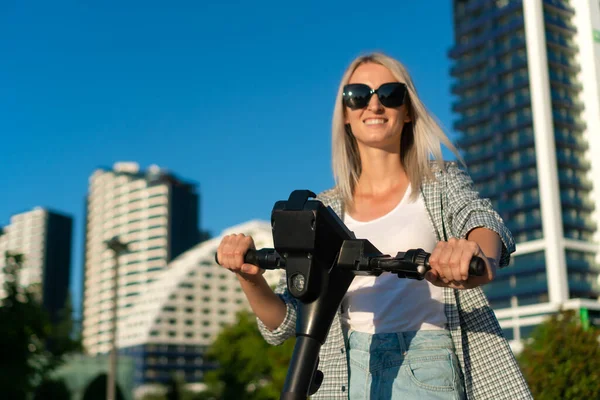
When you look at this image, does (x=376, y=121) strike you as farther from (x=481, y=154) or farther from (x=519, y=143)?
(x=481, y=154)

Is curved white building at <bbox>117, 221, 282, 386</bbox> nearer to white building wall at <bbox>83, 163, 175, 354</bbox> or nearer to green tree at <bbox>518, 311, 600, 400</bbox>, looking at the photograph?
white building wall at <bbox>83, 163, 175, 354</bbox>

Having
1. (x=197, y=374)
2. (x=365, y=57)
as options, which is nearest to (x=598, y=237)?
(x=197, y=374)

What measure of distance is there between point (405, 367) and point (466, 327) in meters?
0.29

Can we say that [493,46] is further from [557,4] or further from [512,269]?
[512,269]

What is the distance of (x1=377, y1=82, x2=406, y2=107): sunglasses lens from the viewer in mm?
2908

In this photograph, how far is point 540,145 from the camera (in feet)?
294

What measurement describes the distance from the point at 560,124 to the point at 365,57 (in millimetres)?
93003

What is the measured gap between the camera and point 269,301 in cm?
268

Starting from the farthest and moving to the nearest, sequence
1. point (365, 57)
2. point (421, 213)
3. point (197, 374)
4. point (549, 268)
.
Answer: point (197, 374) → point (549, 268) → point (365, 57) → point (421, 213)

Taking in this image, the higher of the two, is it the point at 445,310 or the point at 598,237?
the point at 598,237

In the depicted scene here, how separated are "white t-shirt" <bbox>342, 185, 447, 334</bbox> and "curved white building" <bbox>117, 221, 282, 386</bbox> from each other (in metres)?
137

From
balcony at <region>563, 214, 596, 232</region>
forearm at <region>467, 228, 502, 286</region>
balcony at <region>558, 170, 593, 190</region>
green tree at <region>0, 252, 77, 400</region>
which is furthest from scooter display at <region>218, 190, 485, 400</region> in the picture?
balcony at <region>558, 170, 593, 190</region>

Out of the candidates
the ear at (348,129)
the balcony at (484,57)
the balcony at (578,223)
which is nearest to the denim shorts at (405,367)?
the ear at (348,129)

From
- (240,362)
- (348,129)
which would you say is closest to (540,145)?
(240,362)
